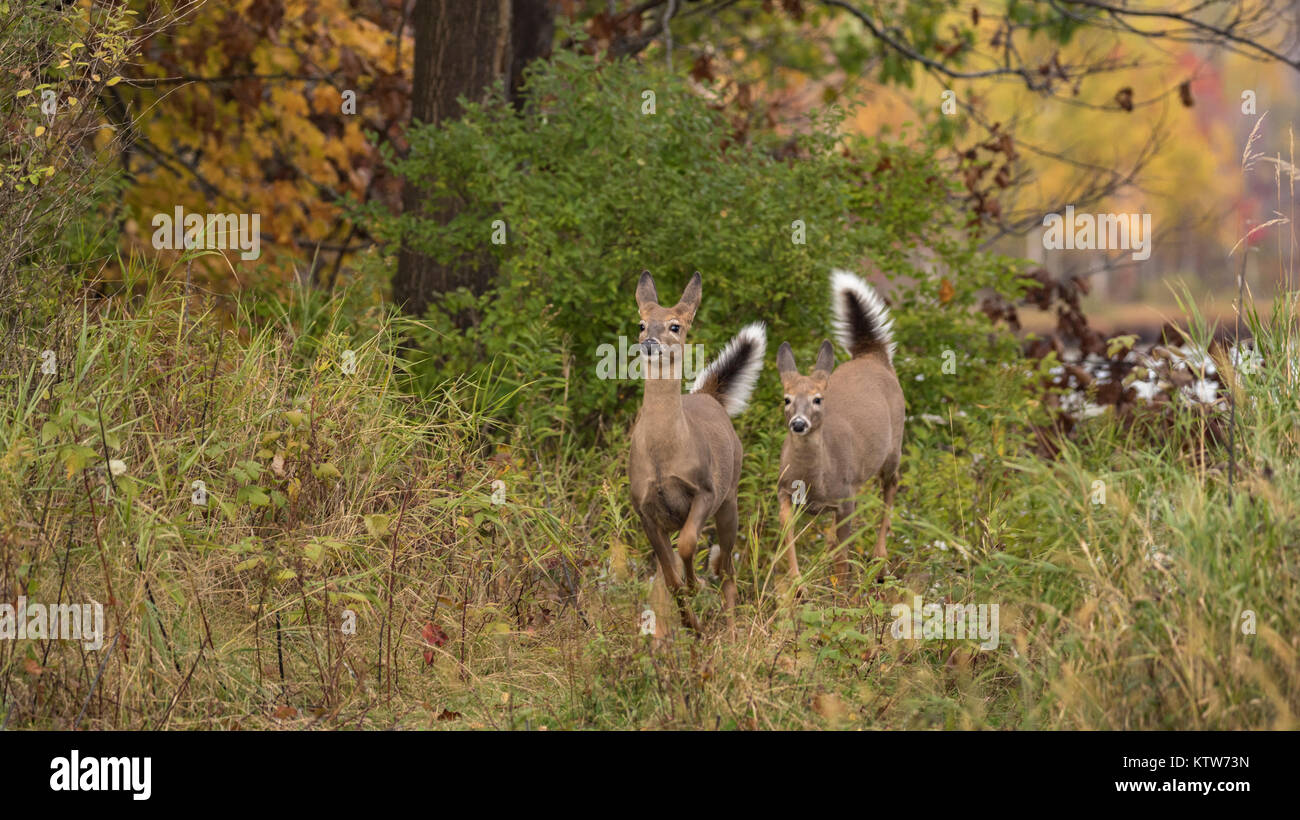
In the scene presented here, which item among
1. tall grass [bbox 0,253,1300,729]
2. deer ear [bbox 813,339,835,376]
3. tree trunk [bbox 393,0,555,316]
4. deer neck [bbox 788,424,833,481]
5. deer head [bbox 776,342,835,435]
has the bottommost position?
tall grass [bbox 0,253,1300,729]

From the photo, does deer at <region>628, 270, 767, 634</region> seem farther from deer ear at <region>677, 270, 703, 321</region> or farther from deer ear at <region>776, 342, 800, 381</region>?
deer ear at <region>776, 342, 800, 381</region>

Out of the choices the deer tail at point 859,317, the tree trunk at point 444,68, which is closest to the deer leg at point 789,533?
the deer tail at point 859,317

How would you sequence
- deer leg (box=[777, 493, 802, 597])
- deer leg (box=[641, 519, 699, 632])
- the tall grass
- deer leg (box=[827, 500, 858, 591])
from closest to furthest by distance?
the tall grass
deer leg (box=[777, 493, 802, 597])
deer leg (box=[641, 519, 699, 632])
deer leg (box=[827, 500, 858, 591])

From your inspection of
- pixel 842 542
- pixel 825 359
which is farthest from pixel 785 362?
pixel 842 542

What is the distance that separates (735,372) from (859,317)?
150 cm

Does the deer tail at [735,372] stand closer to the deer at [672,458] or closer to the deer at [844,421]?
the deer at [844,421]

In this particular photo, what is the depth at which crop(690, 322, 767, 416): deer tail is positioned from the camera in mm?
7742

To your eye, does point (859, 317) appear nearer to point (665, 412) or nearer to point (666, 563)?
point (665, 412)

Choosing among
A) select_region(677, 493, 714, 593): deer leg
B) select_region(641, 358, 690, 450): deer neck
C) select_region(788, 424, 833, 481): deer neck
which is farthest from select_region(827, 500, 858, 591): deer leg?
select_region(641, 358, 690, 450): deer neck

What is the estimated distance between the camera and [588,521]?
25.8 feet

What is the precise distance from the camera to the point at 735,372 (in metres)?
7.85

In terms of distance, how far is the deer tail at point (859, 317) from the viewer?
28.9 ft

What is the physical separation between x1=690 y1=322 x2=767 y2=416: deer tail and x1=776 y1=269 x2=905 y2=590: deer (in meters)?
0.16

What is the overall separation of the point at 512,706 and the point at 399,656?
24.1 inches
